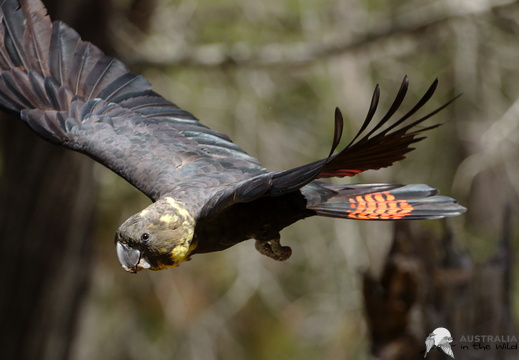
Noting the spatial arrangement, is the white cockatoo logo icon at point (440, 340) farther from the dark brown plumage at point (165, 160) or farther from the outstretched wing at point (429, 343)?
the dark brown plumage at point (165, 160)

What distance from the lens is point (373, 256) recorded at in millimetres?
7109

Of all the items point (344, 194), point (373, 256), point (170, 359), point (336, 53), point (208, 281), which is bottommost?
point (170, 359)

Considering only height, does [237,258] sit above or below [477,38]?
below

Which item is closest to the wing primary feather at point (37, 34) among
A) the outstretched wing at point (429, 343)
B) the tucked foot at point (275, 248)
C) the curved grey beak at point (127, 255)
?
the curved grey beak at point (127, 255)

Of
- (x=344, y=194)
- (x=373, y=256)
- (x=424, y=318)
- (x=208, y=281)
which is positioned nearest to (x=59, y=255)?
(x=208, y=281)

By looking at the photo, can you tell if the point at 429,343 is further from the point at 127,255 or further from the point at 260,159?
the point at 260,159

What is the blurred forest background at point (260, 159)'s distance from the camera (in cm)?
752

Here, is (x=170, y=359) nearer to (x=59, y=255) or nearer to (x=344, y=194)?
(x=59, y=255)

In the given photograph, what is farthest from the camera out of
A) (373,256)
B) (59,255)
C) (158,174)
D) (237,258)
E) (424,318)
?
(237,258)

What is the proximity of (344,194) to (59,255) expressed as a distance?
444 cm

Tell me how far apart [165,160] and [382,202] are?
1.43 metres

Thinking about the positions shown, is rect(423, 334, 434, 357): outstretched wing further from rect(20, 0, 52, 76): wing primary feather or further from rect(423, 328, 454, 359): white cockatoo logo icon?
rect(20, 0, 52, 76): wing primary feather

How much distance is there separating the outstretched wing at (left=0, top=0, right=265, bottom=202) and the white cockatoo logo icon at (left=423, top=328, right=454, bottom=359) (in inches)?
66.3

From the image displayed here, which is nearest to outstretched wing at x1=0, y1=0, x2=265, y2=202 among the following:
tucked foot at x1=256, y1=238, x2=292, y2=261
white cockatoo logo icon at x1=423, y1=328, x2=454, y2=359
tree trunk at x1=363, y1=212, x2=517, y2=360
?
tucked foot at x1=256, y1=238, x2=292, y2=261
